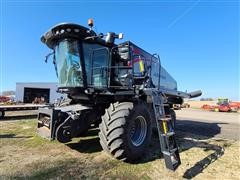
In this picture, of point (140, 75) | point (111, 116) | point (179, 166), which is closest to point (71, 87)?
point (111, 116)

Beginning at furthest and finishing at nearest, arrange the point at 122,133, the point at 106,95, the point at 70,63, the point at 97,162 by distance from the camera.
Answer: the point at 106,95
the point at 70,63
the point at 97,162
the point at 122,133

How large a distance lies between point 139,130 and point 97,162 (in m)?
1.49

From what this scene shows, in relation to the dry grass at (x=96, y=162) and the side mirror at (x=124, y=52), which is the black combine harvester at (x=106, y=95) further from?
the dry grass at (x=96, y=162)

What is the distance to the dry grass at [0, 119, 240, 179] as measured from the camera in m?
4.39

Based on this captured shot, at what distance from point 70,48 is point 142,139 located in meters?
3.25

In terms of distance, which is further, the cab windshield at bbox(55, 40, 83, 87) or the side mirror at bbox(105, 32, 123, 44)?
the cab windshield at bbox(55, 40, 83, 87)

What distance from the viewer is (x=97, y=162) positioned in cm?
515

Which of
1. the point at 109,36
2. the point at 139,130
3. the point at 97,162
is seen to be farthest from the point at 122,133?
the point at 109,36

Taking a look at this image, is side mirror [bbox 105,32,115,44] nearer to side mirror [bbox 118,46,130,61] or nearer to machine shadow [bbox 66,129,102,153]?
side mirror [bbox 118,46,130,61]

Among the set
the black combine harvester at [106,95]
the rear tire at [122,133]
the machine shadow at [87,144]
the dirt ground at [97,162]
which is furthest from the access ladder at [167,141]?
the machine shadow at [87,144]

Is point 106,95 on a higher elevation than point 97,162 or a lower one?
higher

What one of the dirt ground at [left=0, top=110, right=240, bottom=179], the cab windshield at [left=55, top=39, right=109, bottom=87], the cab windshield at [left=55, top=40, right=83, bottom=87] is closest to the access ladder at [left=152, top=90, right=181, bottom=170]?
the dirt ground at [left=0, top=110, right=240, bottom=179]

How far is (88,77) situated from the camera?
20.7 feet

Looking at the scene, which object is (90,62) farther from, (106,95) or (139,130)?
(139,130)
